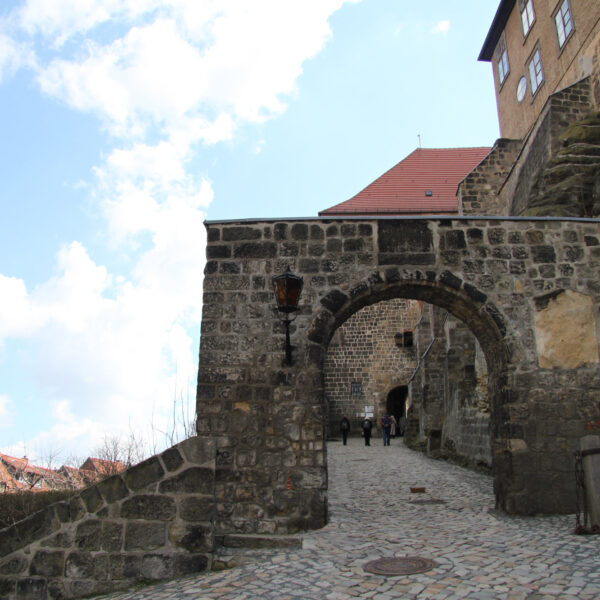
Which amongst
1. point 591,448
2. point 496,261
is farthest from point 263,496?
point 496,261

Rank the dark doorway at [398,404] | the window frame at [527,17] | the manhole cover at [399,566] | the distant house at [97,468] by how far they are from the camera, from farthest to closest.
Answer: the dark doorway at [398,404], the window frame at [527,17], the distant house at [97,468], the manhole cover at [399,566]

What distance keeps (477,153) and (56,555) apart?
29.7 m

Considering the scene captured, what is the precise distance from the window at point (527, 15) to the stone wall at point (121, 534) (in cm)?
1911

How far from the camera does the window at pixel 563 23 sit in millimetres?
15578

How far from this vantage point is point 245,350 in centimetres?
659

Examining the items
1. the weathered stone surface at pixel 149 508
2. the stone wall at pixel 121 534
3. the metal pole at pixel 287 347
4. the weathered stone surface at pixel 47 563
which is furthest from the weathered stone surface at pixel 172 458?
the metal pole at pixel 287 347

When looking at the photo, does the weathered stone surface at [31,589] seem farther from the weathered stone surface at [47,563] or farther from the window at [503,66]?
the window at [503,66]

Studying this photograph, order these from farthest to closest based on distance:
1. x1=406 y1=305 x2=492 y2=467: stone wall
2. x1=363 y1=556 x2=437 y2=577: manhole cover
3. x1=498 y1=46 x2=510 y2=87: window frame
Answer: x1=498 y1=46 x2=510 y2=87: window frame < x1=406 y1=305 x2=492 y2=467: stone wall < x1=363 y1=556 x2=437 y2=577: manhole cover

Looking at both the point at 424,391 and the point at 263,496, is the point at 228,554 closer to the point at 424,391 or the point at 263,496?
the point at 263,496

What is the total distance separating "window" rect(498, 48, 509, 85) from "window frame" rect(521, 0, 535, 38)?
1.69 metres

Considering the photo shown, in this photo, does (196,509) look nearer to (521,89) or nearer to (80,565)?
(80,565)

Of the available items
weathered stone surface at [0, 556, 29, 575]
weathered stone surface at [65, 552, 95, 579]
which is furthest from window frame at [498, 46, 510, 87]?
weathered stone surface at [0, 556, 29, 575]

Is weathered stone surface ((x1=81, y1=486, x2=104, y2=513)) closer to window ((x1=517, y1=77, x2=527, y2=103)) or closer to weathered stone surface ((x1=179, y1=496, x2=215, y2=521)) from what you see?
weathered stone surface ((x1=179, y1=496, x2=215, y2=521))

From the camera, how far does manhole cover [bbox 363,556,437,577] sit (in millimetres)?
4203
